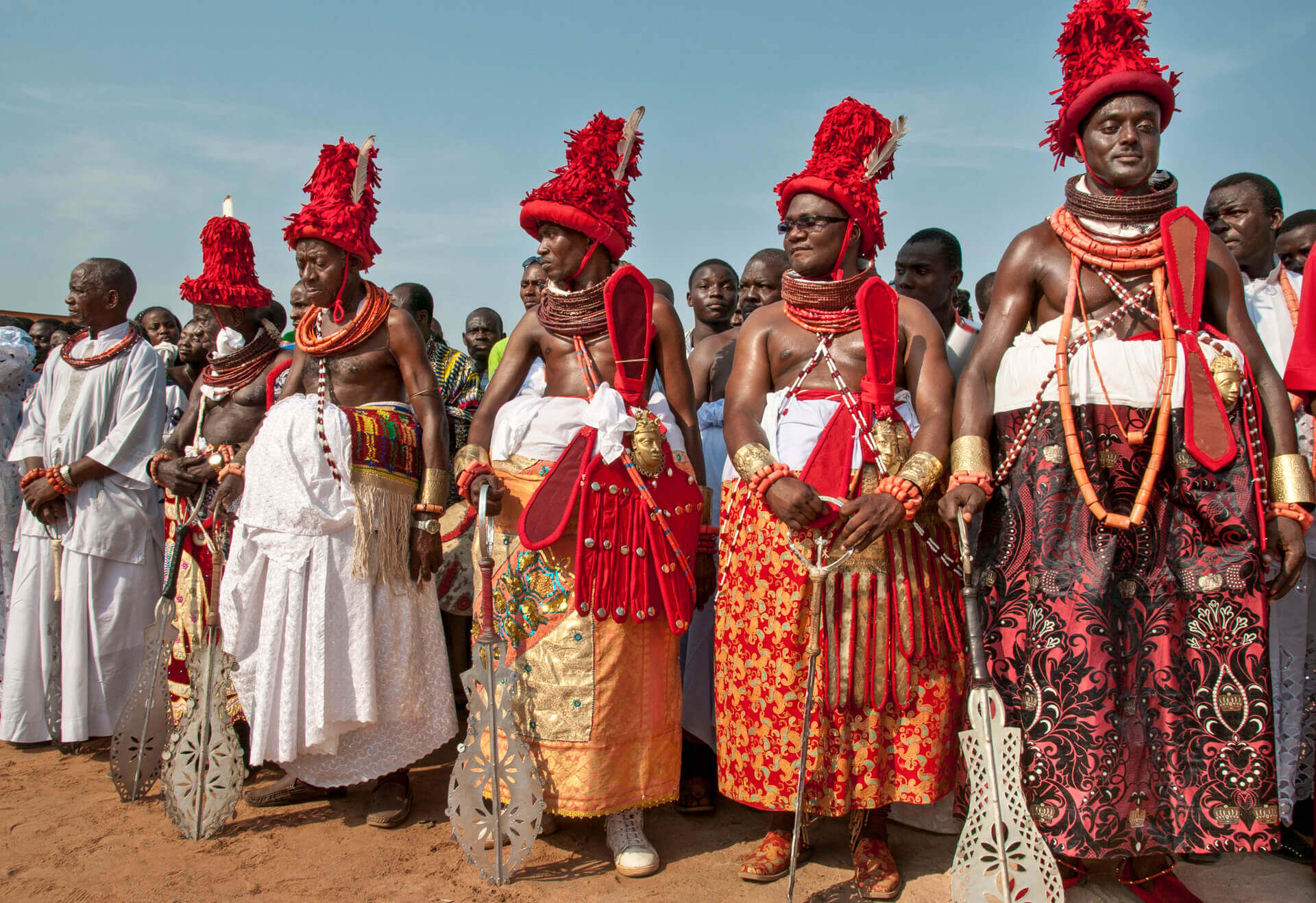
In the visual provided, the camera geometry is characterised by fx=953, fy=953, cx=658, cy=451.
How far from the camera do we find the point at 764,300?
18.3ft

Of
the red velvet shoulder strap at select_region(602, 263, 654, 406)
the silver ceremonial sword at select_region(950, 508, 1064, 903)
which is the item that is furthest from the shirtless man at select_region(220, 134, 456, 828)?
the silver ceremonial sword at select_region(950, 508, 1064, 903)

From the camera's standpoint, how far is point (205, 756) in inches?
160

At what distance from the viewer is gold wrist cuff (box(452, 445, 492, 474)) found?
3877 millimetres

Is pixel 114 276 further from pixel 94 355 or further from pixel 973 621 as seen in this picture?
pixel 973 621

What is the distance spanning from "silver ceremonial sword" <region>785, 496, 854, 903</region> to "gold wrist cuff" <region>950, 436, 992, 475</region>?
414 mm

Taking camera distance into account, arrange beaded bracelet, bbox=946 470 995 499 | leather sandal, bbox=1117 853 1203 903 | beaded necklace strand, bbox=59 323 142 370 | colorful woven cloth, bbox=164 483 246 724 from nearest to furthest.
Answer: beaded bracelet, bbox=946 470 995 499 < leather sandal, bbox=1117 853 1203 903 < colorful woven cloth, bbox=164 483 246 724 < beaded necklace strand, bbox=59 323 142 370

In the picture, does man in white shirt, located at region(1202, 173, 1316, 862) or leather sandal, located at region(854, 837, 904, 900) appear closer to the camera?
leather sandal, located at region(854, 837, 904, 900)

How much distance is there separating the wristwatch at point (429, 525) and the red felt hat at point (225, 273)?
1687 mm

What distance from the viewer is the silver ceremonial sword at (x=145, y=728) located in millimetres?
4465

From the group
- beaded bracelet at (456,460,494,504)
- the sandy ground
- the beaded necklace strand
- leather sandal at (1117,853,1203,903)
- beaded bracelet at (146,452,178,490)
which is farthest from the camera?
the beaded necklace strand

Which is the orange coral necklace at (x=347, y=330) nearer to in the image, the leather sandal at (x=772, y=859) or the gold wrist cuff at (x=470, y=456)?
the gold wrist cuff at (x=470, y=456)

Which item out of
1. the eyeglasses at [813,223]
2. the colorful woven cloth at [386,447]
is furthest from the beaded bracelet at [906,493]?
the colorful woven cloth at [386,447]

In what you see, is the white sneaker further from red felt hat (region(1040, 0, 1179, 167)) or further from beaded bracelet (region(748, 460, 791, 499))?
red felt hat (region(1040, 0, 1179, 167))

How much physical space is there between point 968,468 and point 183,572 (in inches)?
159
